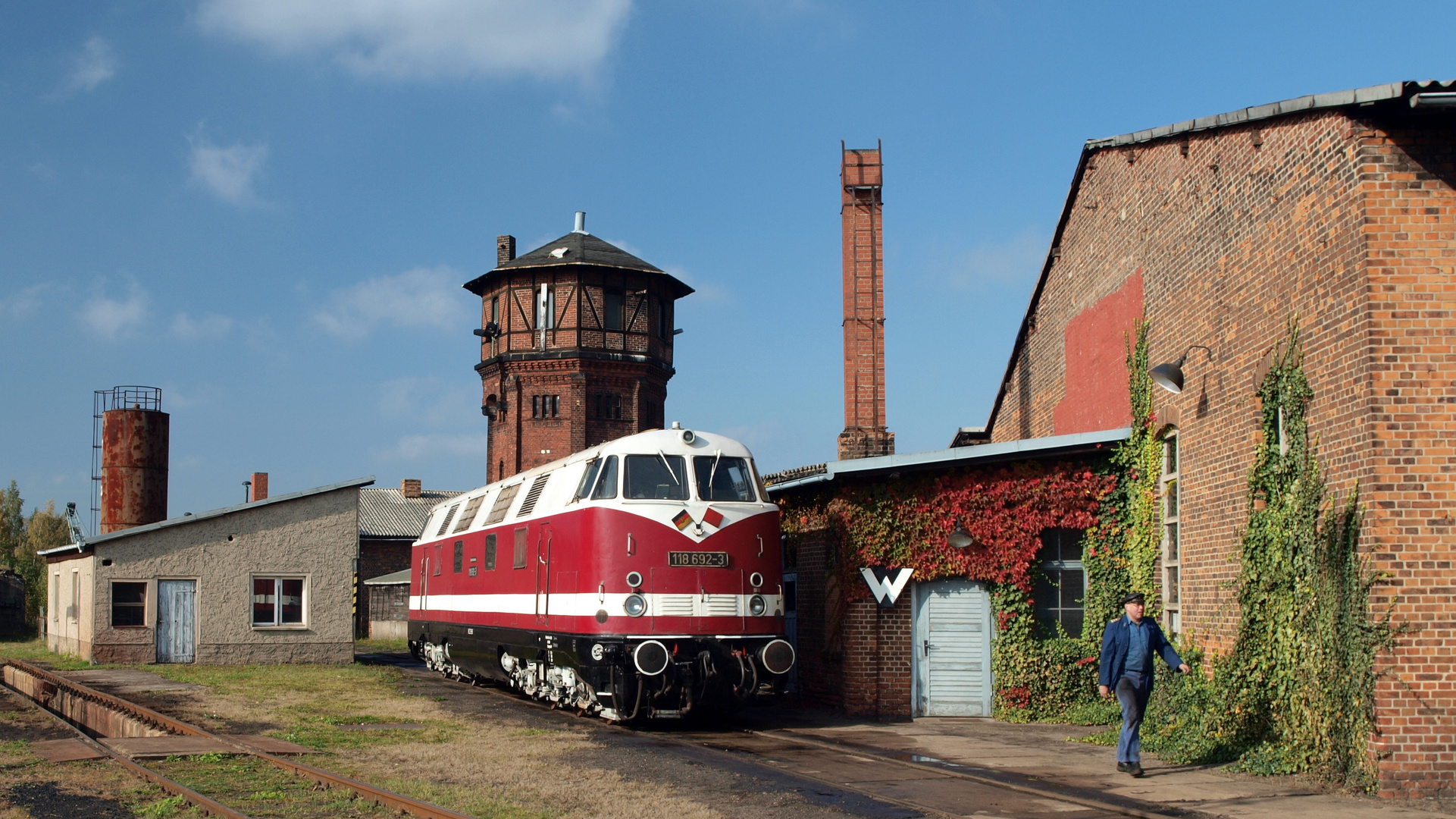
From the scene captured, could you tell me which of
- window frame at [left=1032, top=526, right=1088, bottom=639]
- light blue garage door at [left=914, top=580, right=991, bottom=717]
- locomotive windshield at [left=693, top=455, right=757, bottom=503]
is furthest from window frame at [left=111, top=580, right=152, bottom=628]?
window frame at [left=1032, top=526, right=1088, bottom=639]

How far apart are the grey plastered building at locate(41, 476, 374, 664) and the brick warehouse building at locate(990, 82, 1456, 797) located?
18276 millimetres

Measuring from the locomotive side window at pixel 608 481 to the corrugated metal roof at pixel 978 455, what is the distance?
2.78m

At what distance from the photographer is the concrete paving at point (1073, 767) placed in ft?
30.0

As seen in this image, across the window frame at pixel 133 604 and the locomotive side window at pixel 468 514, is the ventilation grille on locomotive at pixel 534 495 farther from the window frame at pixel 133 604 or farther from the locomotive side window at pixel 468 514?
the window frame at pixel 133 604

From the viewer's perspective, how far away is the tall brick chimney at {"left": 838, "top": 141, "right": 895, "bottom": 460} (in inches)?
928

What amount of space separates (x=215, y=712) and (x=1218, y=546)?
12346mm

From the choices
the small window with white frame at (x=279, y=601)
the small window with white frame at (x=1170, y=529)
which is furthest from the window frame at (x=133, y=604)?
the small window with white frame at (x=1170, y=529)

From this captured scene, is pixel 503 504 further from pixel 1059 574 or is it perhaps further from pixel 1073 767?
pixel 1073 767

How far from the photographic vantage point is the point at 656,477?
47.2 ft

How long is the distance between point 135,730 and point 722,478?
7.29m

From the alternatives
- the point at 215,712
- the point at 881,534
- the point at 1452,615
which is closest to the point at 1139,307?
the point at 881,534

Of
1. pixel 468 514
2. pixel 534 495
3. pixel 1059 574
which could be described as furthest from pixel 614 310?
pixel 1059 574

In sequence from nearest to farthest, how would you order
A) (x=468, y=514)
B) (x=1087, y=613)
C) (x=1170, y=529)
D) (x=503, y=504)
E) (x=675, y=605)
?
(x=675, y=605) → (x=1170, y=529) → (x=1087, y=613) → (x=503, y=504) → (x=468, y=514)

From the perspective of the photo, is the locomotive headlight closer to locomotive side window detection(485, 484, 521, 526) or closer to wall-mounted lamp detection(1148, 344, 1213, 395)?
locomotive side window detection(485, 484, 521, 526)
